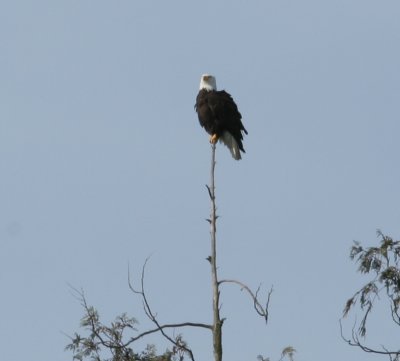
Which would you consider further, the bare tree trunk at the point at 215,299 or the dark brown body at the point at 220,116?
the dark brown body at the point at 220,116

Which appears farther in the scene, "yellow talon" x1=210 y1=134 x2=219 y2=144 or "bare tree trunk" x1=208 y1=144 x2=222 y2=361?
"yellow talon" x1=210 y1=134 x2=219 y2=144

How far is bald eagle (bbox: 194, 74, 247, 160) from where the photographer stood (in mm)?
18516

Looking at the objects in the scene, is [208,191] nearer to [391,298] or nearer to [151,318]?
[151,318]

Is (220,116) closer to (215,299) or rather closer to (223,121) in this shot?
(223,121)

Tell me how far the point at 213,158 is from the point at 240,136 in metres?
5.85

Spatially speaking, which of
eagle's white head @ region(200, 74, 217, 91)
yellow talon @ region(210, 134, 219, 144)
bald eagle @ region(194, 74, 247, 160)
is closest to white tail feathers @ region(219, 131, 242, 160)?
bald eagle @ region(194, 74, 247, 160)

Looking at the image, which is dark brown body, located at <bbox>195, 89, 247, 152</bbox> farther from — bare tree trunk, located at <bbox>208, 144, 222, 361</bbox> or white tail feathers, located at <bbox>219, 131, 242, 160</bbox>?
bare tree trunk, located at <bbox>208, 144, 222, 361</bbox>

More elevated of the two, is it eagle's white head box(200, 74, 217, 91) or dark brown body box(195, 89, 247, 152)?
eagle's white head box(200, 74, 217, 91)

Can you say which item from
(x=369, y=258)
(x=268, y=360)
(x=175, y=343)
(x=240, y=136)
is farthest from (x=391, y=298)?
(x=175, y=343)

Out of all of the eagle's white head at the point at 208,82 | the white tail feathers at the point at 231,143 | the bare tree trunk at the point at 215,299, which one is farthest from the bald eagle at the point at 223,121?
the bare tree trunk at the point at 215,299

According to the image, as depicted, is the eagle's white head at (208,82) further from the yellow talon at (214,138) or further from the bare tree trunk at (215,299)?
the bare tree trunk at (215,299)

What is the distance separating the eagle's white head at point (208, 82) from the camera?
1952cm

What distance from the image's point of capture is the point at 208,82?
64.1 feet

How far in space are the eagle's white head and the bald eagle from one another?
52 centimetres
